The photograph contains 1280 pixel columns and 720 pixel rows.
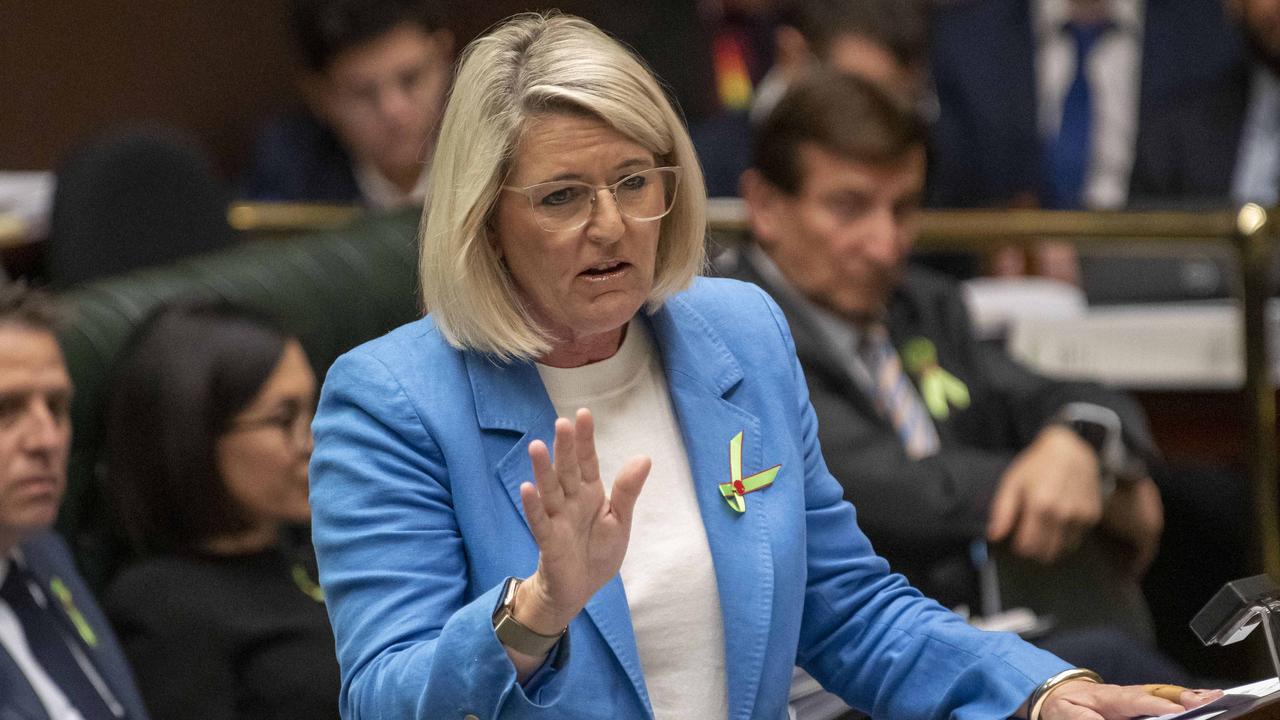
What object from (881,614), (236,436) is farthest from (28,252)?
(881,614)

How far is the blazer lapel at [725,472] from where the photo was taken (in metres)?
1.51

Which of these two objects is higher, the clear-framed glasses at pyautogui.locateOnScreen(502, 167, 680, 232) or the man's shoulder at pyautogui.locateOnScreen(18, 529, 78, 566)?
the clear-framed glasses at pyautogui.locateOnScreen(502, 167, 680, 232)

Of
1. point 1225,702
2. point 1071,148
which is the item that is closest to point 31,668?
point 1225,702

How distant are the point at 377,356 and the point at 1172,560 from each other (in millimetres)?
1751

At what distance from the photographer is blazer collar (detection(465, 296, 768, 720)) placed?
1.47 metres

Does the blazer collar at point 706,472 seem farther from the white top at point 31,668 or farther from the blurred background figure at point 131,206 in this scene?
the blurred background figure at point 131,206

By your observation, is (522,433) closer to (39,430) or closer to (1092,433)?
(39,430)

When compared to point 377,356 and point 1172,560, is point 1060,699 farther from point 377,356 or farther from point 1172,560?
point 1172,560

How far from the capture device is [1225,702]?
1.41 metres

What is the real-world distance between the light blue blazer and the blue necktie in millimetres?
3371

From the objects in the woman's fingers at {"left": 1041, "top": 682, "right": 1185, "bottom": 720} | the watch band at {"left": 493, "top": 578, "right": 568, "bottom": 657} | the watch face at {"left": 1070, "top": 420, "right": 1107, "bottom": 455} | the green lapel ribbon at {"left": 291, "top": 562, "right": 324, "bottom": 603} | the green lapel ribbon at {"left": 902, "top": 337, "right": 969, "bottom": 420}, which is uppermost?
the watch band at {"left": 493, "top": 578, "right": 568, "bottom": 657}

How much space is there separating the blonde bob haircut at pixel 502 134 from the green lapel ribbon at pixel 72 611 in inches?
41.4

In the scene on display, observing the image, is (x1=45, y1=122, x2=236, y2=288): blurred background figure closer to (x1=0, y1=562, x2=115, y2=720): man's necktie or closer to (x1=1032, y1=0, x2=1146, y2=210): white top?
(x1=0, y1=562, x2=115, y2=720): man's necktie

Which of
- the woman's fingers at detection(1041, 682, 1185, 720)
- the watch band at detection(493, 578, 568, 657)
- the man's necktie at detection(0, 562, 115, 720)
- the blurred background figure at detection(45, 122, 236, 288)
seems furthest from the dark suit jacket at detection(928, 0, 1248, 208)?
the watch band at detection(493, 578, 568, 657)
